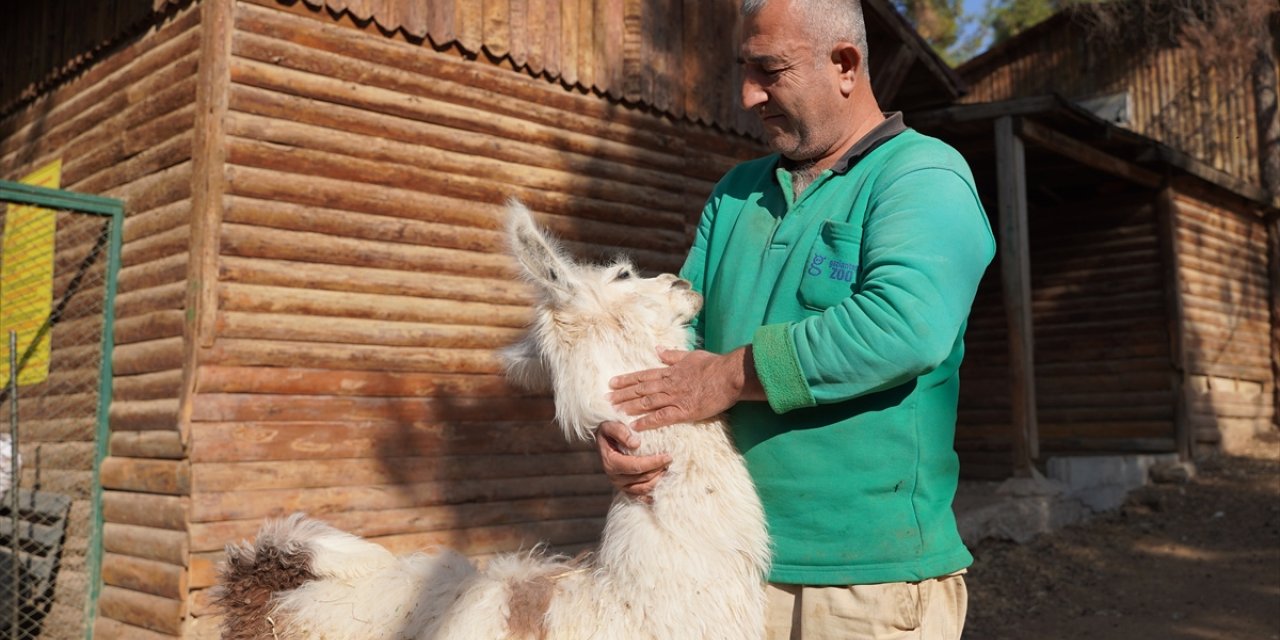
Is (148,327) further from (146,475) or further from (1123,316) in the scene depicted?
(1123,316)

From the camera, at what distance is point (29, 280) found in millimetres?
7391

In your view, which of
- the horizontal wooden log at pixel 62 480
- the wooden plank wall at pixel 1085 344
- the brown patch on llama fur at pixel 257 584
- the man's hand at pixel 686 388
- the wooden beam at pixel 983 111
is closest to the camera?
the man's hand at pixel 686 388

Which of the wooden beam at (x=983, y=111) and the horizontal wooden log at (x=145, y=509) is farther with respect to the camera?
the wooden beam at (x=983, y=111)

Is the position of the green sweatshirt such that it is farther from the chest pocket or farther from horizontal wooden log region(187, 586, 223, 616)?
horizontal wooden log region(187, 586, 223, 616)

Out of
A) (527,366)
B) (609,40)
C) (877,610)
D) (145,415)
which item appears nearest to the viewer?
(877,610)

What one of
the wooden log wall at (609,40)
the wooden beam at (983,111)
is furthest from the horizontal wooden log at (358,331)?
the wooden beam at (983,111)

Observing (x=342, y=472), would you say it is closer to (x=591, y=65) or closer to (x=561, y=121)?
(x=561, y=121)

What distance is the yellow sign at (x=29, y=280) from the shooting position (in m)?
7.14

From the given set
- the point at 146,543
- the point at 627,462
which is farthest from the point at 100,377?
the point at 627,462

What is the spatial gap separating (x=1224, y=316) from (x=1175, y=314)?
6.18 ft

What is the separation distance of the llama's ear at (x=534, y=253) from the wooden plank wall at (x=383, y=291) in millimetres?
4013

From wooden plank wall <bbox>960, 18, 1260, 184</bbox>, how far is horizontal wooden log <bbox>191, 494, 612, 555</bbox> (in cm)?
1140

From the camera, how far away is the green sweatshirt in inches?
71.3

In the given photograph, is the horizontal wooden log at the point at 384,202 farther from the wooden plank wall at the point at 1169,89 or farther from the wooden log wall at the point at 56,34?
the wooden plank wall at the point at 1169,89
